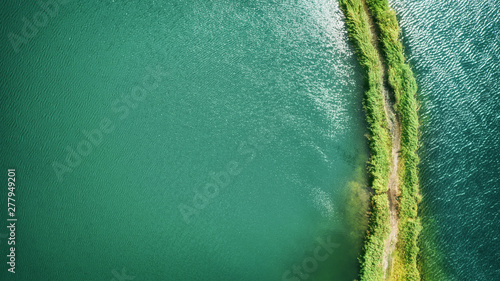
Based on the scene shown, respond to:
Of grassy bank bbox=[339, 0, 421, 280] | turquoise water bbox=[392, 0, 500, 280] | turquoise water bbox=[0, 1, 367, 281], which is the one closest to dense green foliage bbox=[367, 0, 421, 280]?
grassy bank bbox=[339, 0, 421, 280]

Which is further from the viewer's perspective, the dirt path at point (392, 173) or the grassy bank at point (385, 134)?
the dirt path at point (392, 173)

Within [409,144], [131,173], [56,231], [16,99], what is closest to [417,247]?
[409,144]

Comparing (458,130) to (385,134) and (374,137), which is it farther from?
(374,137)

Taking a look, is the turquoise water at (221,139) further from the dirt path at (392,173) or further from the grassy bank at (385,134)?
the dirt path at (392,173)

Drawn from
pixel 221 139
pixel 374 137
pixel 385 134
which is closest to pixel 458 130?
pixel 385 134

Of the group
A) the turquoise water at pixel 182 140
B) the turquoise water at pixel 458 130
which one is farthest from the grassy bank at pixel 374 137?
the turquoise water at pixel 458 130

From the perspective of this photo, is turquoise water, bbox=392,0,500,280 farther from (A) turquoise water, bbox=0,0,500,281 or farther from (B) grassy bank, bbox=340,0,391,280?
(B) grassy bank, bbox=340,0,391,280
